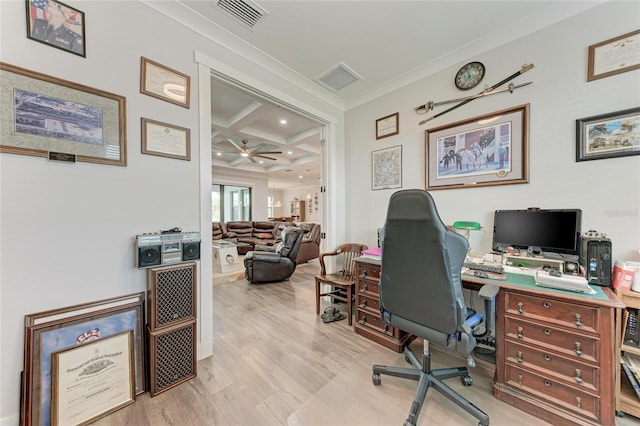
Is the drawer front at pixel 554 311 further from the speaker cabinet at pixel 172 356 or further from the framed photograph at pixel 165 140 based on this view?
the framed photograph at pixel 165 140

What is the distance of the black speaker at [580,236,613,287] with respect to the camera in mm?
1425

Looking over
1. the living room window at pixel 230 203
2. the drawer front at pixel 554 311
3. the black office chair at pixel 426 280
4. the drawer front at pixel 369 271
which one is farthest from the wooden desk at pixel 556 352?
the living room window at pixel 230 203

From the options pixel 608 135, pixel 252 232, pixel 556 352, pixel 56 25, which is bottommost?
pixel 556 352


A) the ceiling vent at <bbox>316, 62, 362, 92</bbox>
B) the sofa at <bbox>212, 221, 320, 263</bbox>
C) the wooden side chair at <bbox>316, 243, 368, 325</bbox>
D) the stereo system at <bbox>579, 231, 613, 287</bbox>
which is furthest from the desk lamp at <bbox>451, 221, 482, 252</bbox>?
the sofa at <bbox>212, 221, 320, 263</bbox>

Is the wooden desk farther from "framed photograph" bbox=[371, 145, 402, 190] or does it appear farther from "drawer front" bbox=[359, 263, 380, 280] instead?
"framed photograph" bbox=[371, 145, 402, 190]

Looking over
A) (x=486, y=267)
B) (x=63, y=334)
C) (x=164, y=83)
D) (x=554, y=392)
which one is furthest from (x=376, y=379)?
(x=164, y=83)

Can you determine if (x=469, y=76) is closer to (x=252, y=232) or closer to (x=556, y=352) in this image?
(x=556, y=352)

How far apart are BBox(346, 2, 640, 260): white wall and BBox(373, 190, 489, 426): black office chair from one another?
3.81ft

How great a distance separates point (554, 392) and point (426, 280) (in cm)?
103

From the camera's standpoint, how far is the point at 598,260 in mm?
1446

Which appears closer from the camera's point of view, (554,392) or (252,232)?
(554,392)

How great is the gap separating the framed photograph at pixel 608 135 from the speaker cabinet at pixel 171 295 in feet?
10.0

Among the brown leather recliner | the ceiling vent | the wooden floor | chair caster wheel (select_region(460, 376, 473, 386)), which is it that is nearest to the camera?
the wooden floor

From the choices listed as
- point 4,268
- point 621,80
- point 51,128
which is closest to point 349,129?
point 621,80
